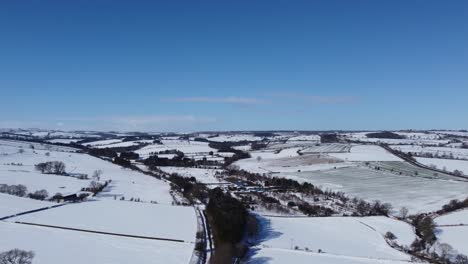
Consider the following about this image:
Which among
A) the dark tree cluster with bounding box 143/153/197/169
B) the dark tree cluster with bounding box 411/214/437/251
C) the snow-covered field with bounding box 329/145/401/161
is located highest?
the snow-covered field with bounding box 329/145/401/161

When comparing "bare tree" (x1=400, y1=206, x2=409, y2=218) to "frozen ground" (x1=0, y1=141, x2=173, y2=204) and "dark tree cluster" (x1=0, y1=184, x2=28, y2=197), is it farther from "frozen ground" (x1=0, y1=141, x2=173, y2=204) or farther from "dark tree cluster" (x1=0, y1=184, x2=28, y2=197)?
"dark tree cluster" (x1=0, y1=184, x2=28, y2=197)

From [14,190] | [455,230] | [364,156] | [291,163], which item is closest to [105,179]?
[14,190]

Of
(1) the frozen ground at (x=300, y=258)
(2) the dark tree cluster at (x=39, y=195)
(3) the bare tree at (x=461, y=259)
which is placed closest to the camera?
(1) the frozen ground at (x=300, y=258)

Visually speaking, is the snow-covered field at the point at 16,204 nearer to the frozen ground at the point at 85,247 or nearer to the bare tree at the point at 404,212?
the frozen ground at the point at 85,247

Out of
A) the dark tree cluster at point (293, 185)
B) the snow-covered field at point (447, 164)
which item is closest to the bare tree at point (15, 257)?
the dark tree cluster at point (293, 185)

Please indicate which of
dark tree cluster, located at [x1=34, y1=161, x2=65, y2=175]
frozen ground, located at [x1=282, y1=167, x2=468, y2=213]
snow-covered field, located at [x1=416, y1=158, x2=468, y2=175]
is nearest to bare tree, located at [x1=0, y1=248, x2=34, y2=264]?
frozen ground, located at [x1=282, y1=167, x2=468, y2=213]

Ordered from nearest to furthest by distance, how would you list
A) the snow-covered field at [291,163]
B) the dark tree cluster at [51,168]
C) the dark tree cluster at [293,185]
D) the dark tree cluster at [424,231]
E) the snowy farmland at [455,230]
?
the snowy farmland at [455,230], the dark tree cluster at [424,231], the dark tree cluster at [293,185], the dark tree cluster at [51,168], the snow-covered field at [291,163]

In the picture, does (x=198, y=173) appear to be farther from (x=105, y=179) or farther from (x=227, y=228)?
(x=227, y=228)
